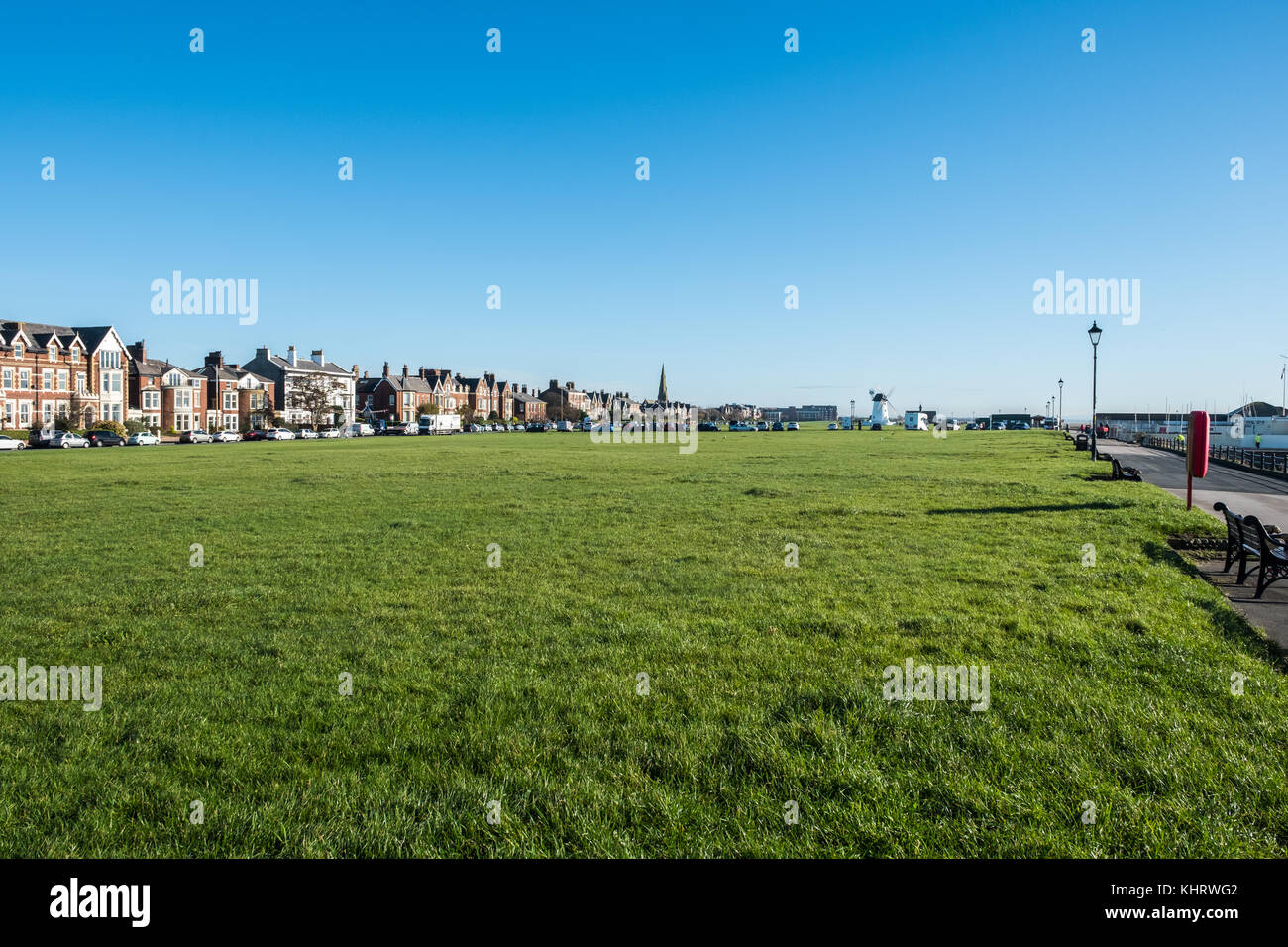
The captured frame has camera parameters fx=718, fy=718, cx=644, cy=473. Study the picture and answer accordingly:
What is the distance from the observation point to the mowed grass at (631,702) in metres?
3.95

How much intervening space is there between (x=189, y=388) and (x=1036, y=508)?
3906 inches

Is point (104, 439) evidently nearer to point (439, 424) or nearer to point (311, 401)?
point (311, 401)

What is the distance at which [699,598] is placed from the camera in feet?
29.3

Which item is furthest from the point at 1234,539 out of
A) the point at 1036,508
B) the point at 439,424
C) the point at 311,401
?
the point at 311,401

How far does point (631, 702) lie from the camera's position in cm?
562

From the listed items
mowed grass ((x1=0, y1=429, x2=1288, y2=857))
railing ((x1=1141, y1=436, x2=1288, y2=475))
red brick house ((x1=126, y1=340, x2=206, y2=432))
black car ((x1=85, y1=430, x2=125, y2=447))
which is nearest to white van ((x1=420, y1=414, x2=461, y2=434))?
red brick house ((x1=126, y1=340, x2=206, y2=432))

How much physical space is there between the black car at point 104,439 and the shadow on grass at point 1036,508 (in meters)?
68.3

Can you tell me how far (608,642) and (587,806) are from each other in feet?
9.97

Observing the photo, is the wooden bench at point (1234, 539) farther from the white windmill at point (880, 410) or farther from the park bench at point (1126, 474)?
the white windmill at point (880, 410)

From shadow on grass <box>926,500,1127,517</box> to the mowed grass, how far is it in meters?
3.38

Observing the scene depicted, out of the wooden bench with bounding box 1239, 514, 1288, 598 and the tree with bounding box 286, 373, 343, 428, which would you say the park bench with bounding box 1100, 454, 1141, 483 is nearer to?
the wooden bench with bounding box 1239, 514, 1288, 598

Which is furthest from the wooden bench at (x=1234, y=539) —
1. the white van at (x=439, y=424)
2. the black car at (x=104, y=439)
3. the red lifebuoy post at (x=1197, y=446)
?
the white van at (x=439, y=424)
